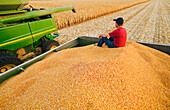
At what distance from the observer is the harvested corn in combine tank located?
4.22ft

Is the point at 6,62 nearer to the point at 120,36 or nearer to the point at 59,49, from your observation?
the point at 59,49

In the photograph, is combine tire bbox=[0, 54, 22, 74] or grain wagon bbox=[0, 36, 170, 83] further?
combine tire bbox=[0, 54, 22, 74]

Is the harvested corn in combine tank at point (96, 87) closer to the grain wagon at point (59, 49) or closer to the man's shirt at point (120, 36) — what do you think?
Result: the grain wagon at point (59, 49)

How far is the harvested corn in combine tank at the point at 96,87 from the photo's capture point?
1.29m

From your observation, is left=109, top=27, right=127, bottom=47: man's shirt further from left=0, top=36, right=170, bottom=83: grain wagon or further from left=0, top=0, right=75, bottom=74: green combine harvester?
left=0, top=0, right=75, bottom=74: green combine harvester

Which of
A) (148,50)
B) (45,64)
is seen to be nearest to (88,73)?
(45,64)

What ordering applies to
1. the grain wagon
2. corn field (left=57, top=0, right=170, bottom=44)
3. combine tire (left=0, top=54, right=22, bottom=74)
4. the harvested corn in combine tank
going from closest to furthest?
the harvested corn in combine tank
the grain wagon
combine tire (left=0, top=54, right=22, bottom=74)
corn field (left=57, top=0, right=170, bottom=44)

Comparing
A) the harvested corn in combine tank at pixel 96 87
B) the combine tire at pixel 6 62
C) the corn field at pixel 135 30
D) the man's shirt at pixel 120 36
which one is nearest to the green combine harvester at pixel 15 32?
the combine tire at pixel 6 62

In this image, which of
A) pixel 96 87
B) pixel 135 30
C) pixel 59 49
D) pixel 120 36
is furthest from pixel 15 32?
pixel 135 30

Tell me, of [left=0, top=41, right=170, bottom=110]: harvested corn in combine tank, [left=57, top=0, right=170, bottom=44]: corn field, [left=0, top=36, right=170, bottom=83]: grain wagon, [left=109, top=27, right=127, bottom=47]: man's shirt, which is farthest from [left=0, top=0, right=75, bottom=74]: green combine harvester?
[left=57, top=0, right=170, bottom=44]: corn field

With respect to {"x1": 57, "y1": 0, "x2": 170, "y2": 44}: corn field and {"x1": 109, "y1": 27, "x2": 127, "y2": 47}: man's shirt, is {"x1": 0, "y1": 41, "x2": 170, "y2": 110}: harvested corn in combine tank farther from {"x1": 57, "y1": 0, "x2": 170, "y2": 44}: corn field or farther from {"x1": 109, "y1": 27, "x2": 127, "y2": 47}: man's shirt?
{"x1": 57, "y1": 0, "x2": 170, "y2": 44}: corn field

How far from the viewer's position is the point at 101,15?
38.0 feet

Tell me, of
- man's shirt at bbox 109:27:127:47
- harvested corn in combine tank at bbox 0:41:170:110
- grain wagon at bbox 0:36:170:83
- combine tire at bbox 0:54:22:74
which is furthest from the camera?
man's shirt at bbox 109:27:127:47

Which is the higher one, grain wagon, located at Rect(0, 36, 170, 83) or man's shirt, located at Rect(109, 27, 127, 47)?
man's shirt, located at Rect(109, 27, 127, 47)
